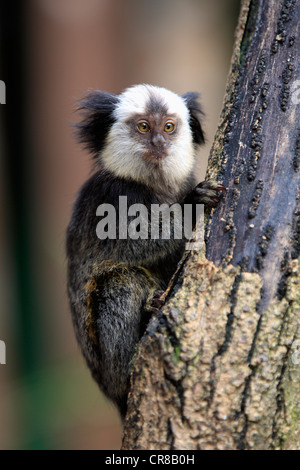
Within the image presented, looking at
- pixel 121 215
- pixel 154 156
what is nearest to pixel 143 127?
pixel 154 156

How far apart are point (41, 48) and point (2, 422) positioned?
576cm

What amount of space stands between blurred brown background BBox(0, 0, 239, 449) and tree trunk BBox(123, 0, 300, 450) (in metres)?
4.84

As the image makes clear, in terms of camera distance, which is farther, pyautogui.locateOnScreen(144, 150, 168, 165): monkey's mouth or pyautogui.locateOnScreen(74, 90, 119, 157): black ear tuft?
pyautogui.locateOnScreen(74, 90, 119, 157): black ear tuft

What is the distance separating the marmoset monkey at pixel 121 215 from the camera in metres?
3.86

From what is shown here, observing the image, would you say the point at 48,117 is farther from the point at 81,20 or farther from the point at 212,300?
the point at 212,300

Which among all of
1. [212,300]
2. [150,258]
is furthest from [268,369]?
[150,258]

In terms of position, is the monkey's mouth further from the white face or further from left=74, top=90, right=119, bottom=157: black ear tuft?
left=74, top=90, right=119, bottom=157: black ear tuft

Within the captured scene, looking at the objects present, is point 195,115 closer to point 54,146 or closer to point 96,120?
point 96,120

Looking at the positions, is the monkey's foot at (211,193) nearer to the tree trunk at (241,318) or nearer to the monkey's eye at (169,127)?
the tree trunk at (241,318)

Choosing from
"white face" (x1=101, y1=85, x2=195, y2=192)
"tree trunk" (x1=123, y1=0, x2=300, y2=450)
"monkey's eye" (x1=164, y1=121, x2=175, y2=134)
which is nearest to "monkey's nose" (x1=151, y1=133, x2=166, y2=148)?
"white face" (x1=101, y1=85, x2=195, y2=192)

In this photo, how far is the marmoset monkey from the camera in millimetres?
3863

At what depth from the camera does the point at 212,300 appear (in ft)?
8.68

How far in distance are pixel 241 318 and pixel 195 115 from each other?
96.6 inches

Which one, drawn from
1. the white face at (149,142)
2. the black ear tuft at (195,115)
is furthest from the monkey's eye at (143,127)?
the black ear tuft at (195,115)
